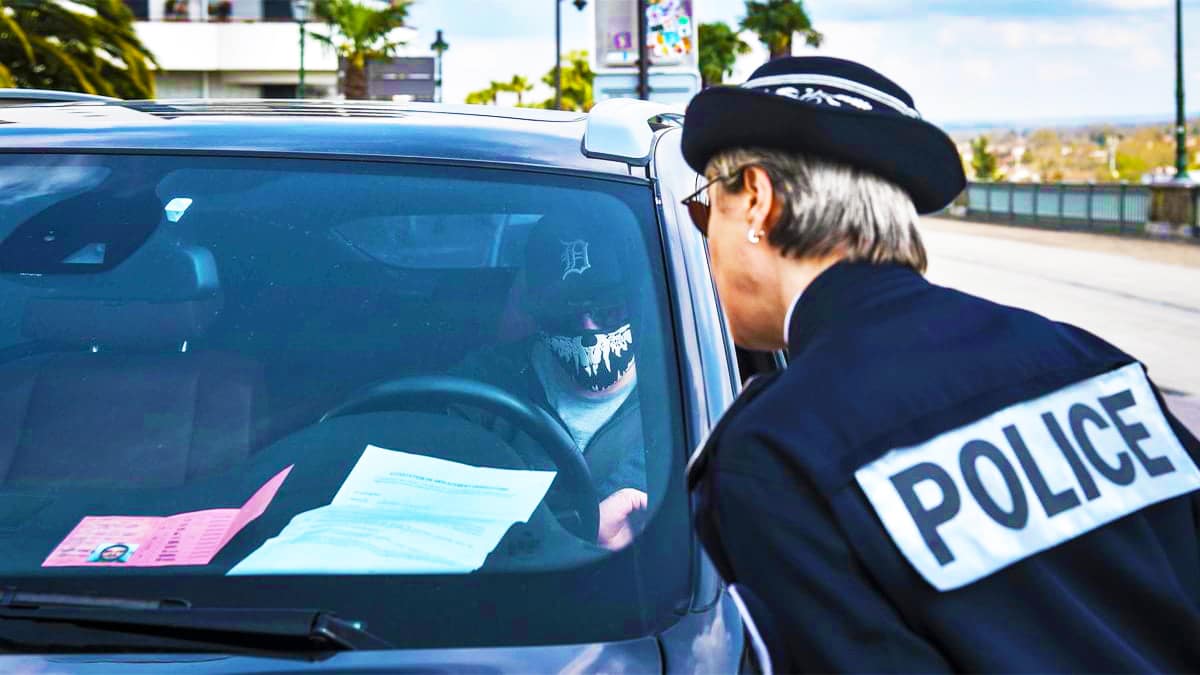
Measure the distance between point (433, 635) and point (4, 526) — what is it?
0.75m

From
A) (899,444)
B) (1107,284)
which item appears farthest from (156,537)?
(1107,284)

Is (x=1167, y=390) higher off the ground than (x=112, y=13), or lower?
lower

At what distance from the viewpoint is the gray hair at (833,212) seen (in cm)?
158

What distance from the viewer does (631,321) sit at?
2332 mm

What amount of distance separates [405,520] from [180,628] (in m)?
0.36

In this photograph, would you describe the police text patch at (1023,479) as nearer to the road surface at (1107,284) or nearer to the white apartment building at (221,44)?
the road surface at (1107,284)

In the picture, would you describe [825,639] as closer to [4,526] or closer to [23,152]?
[4,526]

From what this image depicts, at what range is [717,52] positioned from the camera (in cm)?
8062

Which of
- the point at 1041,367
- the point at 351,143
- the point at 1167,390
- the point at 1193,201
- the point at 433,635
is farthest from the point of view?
the point at 1193,201

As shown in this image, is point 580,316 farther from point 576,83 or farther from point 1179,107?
point 576,83

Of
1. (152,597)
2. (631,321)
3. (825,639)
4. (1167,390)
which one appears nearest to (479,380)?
(631,321)

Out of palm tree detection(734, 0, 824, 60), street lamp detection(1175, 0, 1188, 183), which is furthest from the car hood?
palm tree detection(734, 0, 824, 60)

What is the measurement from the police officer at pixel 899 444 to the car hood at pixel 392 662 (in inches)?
12.9

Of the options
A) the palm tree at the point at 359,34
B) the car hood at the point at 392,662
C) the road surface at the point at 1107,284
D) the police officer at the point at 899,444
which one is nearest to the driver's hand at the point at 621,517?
the car hood at the point at 392,662
